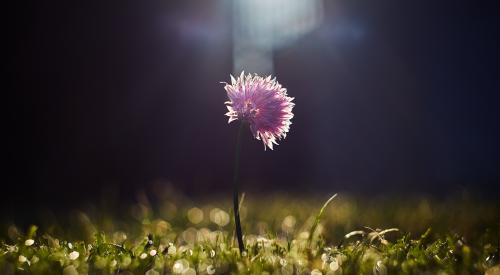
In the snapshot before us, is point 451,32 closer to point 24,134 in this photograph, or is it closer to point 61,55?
point 61,55

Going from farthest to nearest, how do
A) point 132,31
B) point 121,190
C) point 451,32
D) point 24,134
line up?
point 451,32, point 132,31, point 24,134, point 121,190

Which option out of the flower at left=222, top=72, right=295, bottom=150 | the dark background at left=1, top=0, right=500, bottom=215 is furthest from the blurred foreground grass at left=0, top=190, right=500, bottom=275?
the dark background at left=1, top=0, right=500, bottom=215

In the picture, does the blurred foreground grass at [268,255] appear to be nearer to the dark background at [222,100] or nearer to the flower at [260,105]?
the flower at [260,105]

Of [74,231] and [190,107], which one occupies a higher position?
[190,107]

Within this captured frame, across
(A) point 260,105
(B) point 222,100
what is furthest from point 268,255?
(B) point 222,100

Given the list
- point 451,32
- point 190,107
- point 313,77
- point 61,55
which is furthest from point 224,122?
point 451,32

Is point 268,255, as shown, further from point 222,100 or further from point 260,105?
point 222,100

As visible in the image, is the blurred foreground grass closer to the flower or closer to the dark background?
the flower
